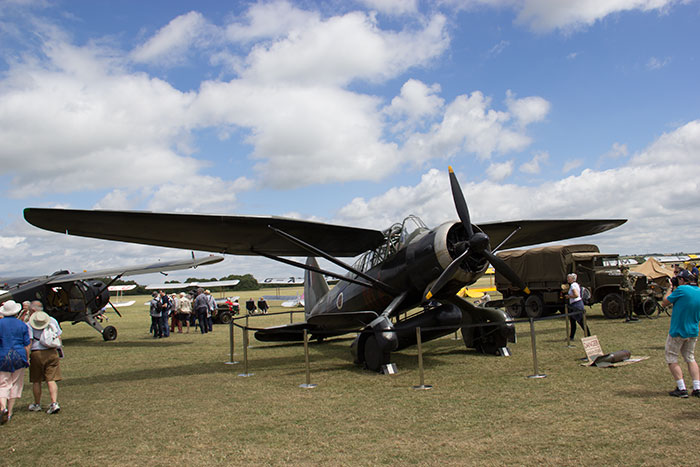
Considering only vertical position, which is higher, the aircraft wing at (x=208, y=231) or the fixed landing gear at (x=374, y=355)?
the aircraft wing at (x=208, y=231)

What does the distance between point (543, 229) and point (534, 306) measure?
278 inches

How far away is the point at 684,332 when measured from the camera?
19.0 feet

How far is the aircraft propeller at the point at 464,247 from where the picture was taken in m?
7.93

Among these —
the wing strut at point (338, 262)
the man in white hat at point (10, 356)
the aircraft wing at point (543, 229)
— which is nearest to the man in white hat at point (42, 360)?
the man in white hat at point (10, 356)

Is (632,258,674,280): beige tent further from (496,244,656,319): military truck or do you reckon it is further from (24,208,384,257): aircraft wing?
(24,208,384,257): aircraft wing

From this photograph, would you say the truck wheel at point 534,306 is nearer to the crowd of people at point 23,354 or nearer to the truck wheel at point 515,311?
the truck wheel at point 515,311

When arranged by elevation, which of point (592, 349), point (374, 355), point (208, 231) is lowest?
point (592, 349)

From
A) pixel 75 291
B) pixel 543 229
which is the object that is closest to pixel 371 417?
pixel 543 229

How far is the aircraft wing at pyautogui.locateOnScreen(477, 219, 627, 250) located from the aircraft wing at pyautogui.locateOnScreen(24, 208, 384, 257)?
10.5 feet

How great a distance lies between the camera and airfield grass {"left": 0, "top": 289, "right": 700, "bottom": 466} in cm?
442

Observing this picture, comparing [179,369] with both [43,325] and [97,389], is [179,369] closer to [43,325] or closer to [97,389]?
[97,389]

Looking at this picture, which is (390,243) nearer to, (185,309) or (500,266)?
(500,266)

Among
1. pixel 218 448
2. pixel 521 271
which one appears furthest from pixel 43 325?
pixel 521 271

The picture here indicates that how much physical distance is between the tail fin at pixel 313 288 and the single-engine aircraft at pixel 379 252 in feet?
7.33
